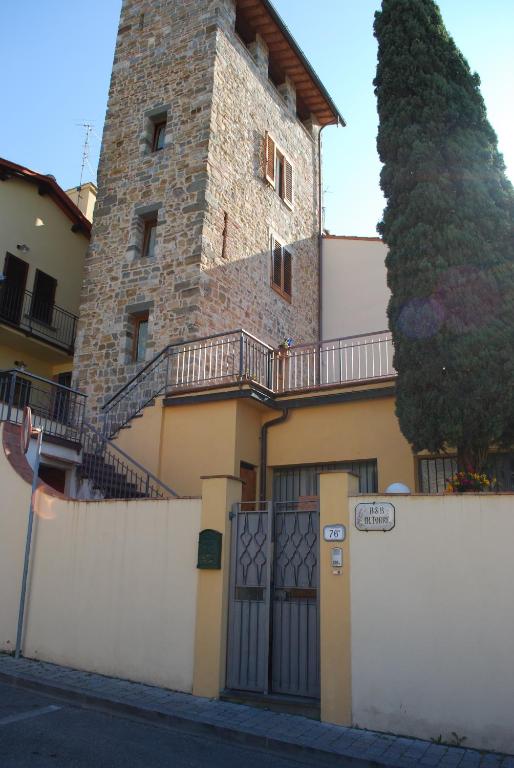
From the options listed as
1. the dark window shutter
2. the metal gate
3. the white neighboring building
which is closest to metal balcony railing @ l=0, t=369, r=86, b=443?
the metal gate

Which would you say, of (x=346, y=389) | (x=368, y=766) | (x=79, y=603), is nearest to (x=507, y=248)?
(x=346, y=389)

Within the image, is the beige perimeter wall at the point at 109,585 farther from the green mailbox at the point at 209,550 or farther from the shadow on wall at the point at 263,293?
the shadow on wall at the point at 263,293

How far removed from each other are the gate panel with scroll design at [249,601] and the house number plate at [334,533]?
731 millimetres

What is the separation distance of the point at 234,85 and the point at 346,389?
9794mm

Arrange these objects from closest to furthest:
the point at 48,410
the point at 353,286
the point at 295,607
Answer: the point at 295,607, the point at 48,410, the point at 353,286

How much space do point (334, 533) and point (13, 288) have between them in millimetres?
13814

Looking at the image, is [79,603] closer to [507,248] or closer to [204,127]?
[507,248]

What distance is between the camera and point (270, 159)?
59.1 ft

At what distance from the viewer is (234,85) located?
1662 centimetres

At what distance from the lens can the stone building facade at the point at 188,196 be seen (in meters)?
14.7

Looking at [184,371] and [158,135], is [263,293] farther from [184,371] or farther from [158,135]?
[158,135]

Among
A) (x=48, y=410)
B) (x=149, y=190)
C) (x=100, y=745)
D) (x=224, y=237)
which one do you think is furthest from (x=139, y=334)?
(x=100, y=745)

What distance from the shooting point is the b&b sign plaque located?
6.35m

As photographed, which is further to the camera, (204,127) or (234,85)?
(234,85)
